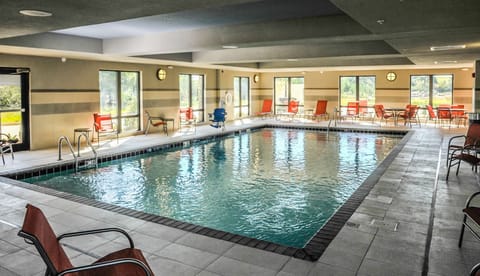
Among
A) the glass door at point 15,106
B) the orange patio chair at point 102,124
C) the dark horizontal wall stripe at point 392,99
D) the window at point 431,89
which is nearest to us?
the glass door at point 15,106

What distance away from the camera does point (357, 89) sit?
1622cm

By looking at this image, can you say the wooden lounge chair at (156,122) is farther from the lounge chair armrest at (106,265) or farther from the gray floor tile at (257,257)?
the lounge chair armrest at (106,265)

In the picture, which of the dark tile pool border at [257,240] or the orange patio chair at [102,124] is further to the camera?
the orange patio chair at [102,124]

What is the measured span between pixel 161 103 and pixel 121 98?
1534 mm

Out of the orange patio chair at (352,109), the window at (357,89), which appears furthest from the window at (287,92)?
the orange patio chair at (352,109)

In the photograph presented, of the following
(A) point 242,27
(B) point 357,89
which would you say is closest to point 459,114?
(B) point 357,89

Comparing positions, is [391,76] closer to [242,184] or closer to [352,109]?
[352,109]

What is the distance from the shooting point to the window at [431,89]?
48.2ft

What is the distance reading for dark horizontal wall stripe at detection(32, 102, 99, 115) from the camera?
348 inches

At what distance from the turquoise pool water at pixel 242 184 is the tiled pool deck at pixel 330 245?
2.50 feet

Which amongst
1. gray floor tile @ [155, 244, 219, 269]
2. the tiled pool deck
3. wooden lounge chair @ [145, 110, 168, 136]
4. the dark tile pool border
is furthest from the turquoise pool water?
wooden lounge chair @ [145, 110, 168, 136]

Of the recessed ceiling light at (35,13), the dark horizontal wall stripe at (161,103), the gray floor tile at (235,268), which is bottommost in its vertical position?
the gray floor tile at (235,268)

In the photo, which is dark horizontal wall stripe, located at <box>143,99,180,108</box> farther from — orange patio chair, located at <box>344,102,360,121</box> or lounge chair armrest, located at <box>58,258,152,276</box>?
lounge chair armrest, located at <box>58,258,152,276</box>

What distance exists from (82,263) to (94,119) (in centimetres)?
738
